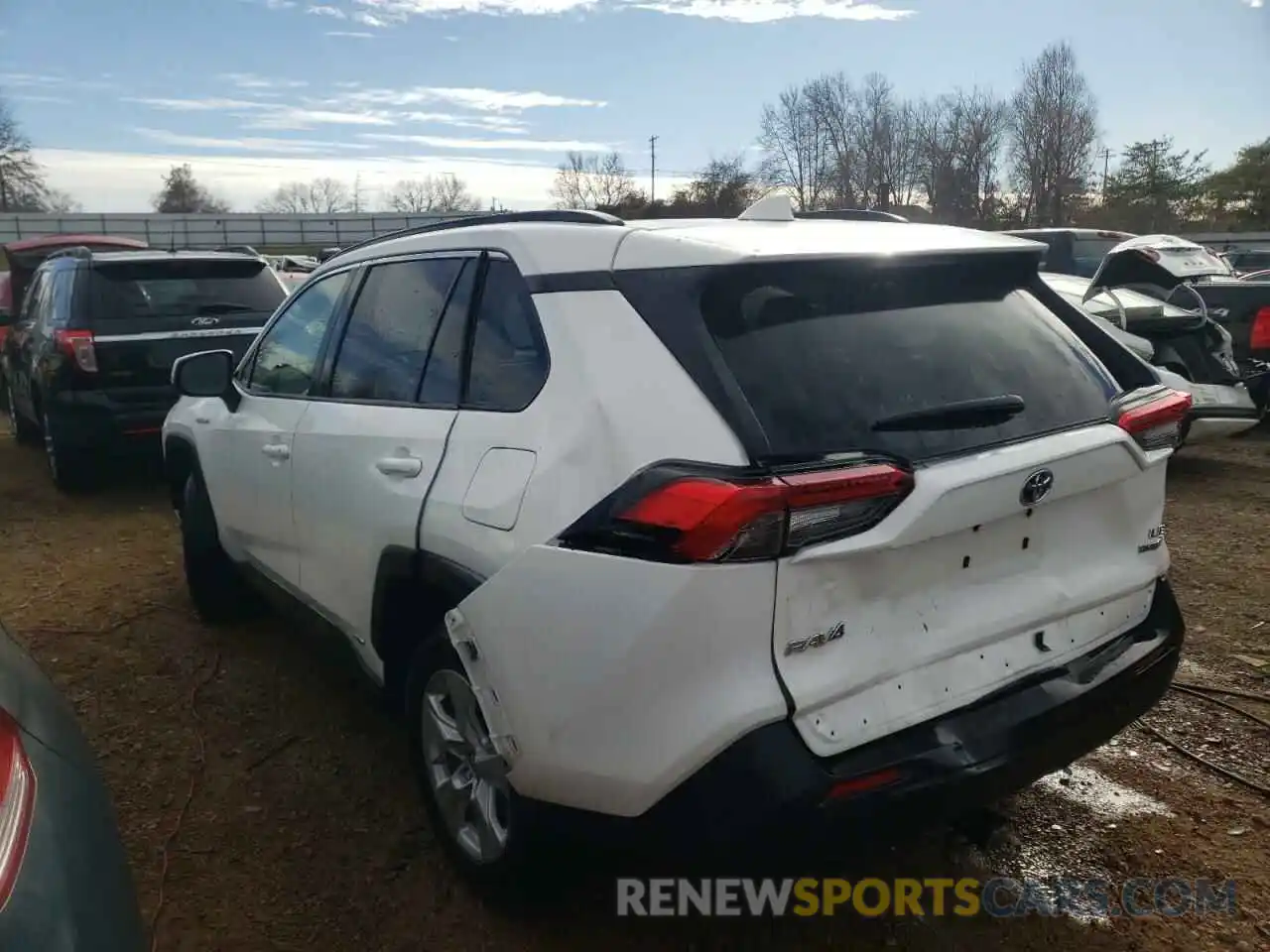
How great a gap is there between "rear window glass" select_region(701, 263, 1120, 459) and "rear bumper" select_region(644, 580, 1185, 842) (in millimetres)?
575

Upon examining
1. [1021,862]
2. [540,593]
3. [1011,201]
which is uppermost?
[1011,201]

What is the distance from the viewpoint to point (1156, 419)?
8.30 feet

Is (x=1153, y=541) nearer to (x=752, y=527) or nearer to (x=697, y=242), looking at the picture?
(x=752, y=527)

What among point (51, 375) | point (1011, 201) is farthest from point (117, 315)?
point (1011, 201)

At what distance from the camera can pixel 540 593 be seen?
212cm

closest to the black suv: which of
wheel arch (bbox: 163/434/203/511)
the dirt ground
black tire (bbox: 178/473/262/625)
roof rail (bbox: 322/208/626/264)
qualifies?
wheel arch (bbox: 163/434/203/511)

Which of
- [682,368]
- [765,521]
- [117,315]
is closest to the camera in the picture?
[765,521]

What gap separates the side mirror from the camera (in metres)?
4.02

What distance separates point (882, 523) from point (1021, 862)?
1.38 m

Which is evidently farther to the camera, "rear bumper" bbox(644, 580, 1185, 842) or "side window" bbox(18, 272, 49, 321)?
"side window" bbox(18, 272, 49, 321)

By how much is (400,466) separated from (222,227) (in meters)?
53.4

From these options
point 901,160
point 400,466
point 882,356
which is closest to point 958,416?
point 882,356

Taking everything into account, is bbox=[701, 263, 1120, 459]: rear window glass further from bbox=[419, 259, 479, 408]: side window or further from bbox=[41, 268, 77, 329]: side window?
bbox=[41, 268, 77, 329]: side window

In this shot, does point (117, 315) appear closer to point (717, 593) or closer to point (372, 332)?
point (372, 332)
